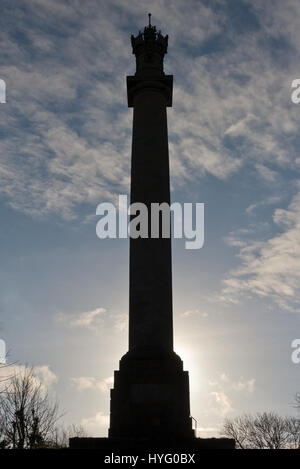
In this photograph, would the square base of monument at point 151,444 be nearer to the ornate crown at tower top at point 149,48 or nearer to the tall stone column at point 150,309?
the tall stone column at point 150,309

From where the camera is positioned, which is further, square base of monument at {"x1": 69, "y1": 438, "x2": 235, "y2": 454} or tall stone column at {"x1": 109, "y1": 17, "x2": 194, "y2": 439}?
tall stone column at {"x1": 109, "y1": 17, "x2": 194, "y2": 439}

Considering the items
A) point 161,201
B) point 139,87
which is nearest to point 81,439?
point 161,201

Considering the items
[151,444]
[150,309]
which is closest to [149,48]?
[150,309]

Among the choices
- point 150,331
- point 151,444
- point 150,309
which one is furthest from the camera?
point 150,309

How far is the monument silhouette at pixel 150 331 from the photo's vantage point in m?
16.4

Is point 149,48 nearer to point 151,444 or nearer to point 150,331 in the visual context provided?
point 150,331

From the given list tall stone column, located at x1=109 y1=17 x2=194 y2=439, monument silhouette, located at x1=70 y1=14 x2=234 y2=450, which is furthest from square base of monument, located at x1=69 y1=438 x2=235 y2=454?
tall stone column, located at x1=109 y1=17 x2=194 y2=439

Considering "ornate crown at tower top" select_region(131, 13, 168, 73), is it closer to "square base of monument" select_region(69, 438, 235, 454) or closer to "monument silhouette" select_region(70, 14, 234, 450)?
"monument silhouette" select_region(70, 14, 234, 450)

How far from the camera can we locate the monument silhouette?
53.8ft

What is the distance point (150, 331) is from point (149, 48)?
1465 cm

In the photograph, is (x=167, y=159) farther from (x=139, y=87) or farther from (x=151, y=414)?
(x=151, y=414)

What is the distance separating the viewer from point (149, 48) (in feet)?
77.8

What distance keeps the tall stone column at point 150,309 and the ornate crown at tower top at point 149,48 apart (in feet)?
0.23
